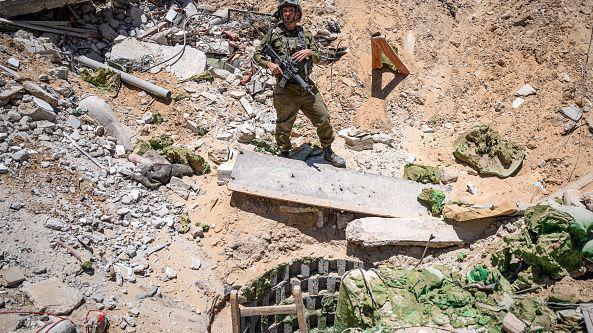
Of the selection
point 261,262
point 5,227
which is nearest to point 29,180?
point 5,227

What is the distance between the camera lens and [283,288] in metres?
6.56

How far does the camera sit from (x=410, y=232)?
21.2ft

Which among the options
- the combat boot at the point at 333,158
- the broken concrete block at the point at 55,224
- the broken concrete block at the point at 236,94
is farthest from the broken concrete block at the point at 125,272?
the broken concrete block at the point at 236,94

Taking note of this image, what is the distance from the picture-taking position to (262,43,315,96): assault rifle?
6.48 m

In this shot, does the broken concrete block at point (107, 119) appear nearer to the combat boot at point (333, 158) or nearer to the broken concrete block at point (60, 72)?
the broken concrete block at point (60, 72)

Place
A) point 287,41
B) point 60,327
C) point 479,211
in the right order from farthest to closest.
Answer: point 287,41, point 479,211, point 60,327

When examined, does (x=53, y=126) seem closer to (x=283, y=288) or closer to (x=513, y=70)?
(x=283, y=288)

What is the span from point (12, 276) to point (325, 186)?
12.6ft

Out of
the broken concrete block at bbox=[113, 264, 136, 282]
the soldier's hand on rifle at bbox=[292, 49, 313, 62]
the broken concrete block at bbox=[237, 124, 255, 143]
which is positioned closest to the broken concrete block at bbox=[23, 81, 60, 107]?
the broken concrete block at bbox=[237, 124, 255, 143]

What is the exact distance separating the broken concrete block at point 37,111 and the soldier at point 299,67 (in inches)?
115

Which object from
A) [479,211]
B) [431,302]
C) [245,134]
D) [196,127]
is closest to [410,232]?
[479,211]

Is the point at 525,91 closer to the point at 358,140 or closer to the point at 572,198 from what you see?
the point at 572,198

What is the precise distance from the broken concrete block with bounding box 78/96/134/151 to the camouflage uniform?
2249 mm

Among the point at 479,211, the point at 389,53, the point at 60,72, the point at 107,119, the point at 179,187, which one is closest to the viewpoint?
the point at 479,211
